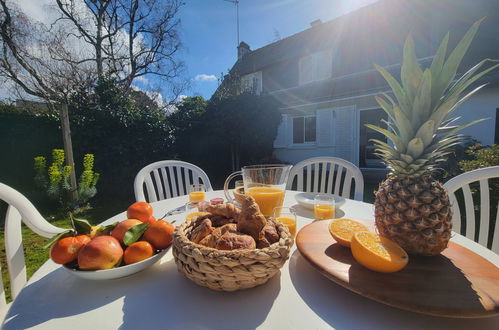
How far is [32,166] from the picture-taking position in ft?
16.7

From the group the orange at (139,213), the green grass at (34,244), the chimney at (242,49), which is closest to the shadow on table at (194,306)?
the orange at (139,213)

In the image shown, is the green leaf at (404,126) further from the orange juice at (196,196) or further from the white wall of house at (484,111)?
the white wall of house at (484,111)

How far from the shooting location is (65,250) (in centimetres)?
71

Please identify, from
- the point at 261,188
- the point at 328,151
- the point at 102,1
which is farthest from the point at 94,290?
the point at 102,1

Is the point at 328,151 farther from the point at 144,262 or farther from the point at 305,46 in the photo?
the point at 144,262

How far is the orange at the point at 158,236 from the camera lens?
2.74ft

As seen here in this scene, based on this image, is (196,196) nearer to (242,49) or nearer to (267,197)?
(267,197)

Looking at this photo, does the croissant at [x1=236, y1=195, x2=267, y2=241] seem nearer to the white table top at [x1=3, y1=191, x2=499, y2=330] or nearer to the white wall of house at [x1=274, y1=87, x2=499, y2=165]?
the white table top at [x1=3, y1=191, x2=499, y2=330]

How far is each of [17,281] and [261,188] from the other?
56.4 inches

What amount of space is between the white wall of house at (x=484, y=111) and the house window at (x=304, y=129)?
500cm

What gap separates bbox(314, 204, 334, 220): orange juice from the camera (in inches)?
54.8

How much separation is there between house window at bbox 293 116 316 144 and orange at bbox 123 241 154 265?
9888mm

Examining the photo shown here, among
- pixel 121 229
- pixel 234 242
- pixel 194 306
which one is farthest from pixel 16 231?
pixel 234 242

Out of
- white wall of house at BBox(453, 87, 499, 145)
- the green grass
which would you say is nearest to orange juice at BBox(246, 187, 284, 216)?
the green grass
